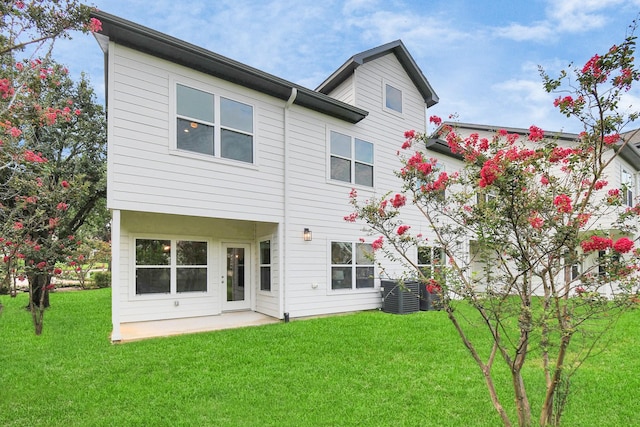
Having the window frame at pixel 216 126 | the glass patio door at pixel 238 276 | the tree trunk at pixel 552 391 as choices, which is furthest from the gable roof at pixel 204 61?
the tree trunk at pixel 552 391

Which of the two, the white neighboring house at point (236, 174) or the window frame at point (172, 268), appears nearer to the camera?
the white neighboring house at point (236, 174)

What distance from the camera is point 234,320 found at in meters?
8.29

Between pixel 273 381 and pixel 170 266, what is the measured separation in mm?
5026

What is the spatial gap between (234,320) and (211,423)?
197 inches

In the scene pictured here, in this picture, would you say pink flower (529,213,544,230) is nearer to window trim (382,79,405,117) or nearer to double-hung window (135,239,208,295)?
double-hung window (135,239,208,295)

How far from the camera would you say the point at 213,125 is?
7570 mm

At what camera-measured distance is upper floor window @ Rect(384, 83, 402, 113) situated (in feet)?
35.4

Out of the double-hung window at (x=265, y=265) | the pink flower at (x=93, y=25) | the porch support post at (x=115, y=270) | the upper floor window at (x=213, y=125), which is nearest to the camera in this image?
the pink flower at (x=93, y=25)

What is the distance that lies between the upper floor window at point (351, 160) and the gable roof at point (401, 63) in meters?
2.01

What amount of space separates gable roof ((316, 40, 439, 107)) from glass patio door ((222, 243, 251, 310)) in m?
5.66

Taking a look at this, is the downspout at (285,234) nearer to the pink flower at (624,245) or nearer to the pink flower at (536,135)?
the pink flower at (536,135)

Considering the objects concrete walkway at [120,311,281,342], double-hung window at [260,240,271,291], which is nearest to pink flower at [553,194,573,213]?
concrete walkway at [120,311,281,342]

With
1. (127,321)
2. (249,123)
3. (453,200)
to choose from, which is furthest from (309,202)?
(453,200)

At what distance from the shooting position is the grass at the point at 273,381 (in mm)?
3537
